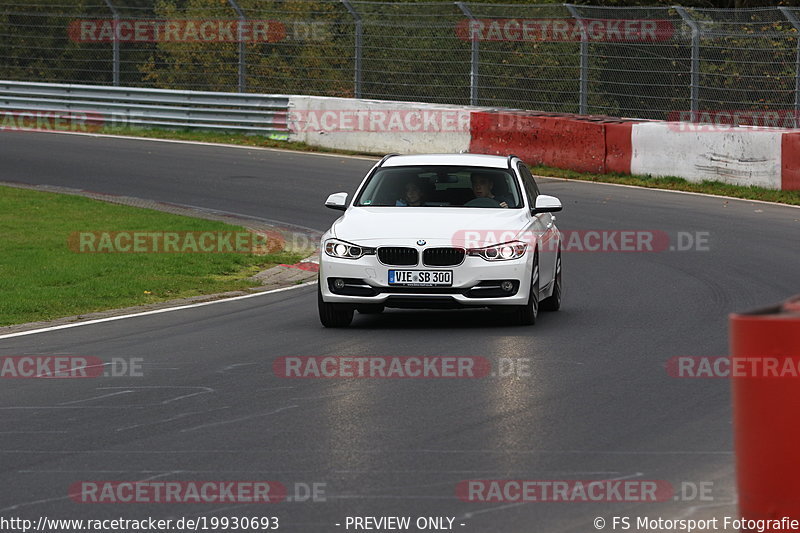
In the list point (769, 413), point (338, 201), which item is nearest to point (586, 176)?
point (338, 201)

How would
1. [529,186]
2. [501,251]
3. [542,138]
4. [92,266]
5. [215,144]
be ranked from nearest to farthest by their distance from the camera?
[501,251] → [529,186] → [92,266] → [542,138] → [215,144]

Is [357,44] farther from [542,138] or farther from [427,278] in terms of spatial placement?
[427,278]

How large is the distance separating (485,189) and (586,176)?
12.8 meters

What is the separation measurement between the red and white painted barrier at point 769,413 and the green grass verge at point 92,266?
9.14 m

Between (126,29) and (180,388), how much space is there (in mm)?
25294

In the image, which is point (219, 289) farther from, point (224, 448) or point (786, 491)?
point (786, 491)

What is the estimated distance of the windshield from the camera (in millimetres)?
13289

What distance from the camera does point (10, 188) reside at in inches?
934

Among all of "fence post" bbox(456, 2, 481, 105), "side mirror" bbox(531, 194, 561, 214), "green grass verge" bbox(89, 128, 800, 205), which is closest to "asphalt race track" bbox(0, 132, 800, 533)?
"side mirror" bbox(531, 194, 561, 214)

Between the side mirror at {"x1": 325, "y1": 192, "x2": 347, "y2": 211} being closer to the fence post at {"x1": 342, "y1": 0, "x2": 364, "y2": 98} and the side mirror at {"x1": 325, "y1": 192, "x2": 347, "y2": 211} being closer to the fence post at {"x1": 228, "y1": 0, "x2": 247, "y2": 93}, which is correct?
the fence post at {"x1": 342, "y1": 0, "x2": 364, "y2": 98}

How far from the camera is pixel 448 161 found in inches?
543

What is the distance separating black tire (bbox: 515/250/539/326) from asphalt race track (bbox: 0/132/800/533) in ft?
0.51

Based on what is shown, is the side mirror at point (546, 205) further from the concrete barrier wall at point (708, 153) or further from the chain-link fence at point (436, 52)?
the chain-link fence at point (436, 52)

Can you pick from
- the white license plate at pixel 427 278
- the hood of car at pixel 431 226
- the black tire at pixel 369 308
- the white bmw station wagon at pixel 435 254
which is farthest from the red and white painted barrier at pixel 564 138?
the white license plate at pixel 427 278
